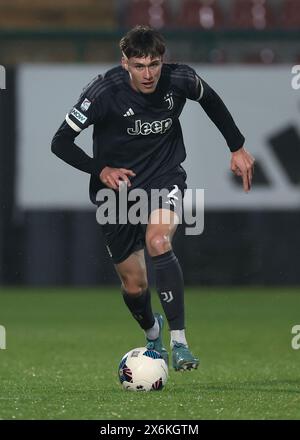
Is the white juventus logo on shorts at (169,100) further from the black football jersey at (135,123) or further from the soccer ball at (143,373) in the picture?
the soccer ball at (143,373)

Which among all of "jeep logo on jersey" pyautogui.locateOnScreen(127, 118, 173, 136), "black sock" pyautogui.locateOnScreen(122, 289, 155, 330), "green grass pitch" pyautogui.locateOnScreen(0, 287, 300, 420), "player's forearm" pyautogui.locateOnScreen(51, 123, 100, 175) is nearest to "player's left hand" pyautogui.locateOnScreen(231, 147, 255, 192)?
"jeep logo on jersey" pyautogui.locateOnScreen(127, 118, 173, 136)

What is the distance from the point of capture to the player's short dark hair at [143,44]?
6441 mm

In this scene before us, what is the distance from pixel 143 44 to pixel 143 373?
1.72 meters

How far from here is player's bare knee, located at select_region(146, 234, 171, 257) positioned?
6422mm

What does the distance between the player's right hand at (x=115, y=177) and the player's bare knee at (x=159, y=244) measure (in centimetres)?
34

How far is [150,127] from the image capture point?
6.83m

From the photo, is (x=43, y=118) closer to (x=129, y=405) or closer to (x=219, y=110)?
(x=219, y=110)

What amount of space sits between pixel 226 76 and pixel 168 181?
250 inches

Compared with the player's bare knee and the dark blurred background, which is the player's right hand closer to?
the player's bare knee

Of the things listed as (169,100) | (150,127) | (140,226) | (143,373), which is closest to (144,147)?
(150,127)

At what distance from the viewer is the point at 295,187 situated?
511 inches

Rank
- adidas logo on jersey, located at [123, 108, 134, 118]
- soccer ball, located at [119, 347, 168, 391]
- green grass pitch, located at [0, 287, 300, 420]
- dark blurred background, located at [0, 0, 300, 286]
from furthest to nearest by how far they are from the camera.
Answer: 1. dark blurred background, located at [0, 0, 300, 286]
2. adidas logo on jersey, located at [123, 108, 134, 118]
3. soccer ball, located at [119, 347, 168, 391]
4. green grass pitch, located at [0, 287, 300, 420]

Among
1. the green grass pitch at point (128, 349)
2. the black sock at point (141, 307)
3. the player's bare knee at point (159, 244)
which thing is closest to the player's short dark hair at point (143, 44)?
the player's bare knee at point (159, 244)

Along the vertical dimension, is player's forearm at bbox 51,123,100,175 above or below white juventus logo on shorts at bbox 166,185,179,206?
above
